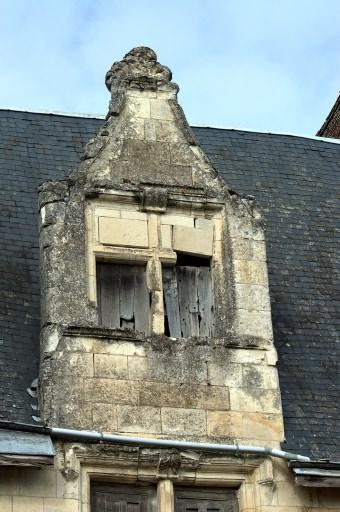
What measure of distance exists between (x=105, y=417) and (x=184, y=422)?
2.10 ft

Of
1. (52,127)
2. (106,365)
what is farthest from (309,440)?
(52,127)

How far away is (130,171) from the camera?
1245 centimetres

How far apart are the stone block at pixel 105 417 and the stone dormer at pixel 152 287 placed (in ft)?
0.03

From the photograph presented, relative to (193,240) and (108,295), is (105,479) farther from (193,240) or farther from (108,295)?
(193,240)

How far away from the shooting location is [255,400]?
11.5 metres

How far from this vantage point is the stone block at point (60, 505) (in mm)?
10578

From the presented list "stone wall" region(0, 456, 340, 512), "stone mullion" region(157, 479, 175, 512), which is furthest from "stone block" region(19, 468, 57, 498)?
"stone mullion" region(157, 479, 175, 512)

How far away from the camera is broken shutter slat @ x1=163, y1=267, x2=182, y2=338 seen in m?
11.9

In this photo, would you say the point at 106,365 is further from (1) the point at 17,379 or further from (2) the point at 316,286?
(2) the point at 316,286

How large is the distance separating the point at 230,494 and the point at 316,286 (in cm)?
286

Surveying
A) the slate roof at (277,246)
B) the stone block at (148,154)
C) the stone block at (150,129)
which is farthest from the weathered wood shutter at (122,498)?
the stone block at (150,129)

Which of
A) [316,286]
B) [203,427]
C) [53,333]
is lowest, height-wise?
[203,427]

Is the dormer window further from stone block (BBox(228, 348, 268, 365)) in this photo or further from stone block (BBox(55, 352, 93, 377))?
stone block (BBox(55, 352, 93, 377))

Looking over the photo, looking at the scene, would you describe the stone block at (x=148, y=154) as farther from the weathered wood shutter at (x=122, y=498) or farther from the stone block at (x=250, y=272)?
the weathered wood shutter at (x=122, y=498)
